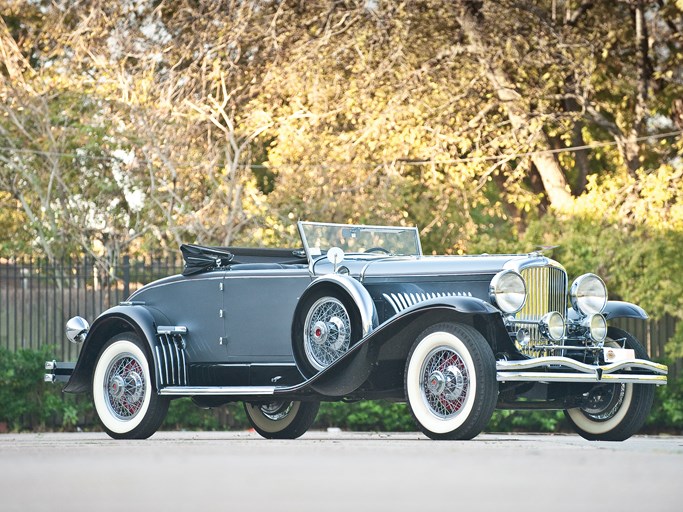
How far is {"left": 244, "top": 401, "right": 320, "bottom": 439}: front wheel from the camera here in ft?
38.2

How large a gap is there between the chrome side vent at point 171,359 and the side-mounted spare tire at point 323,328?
1.47 metres

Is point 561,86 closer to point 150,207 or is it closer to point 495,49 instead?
point 495,49

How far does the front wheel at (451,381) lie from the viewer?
8648 mm

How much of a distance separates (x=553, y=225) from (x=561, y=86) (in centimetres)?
440

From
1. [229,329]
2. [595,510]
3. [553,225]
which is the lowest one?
[595,510]

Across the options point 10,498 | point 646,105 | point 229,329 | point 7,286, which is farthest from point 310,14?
point 10,498

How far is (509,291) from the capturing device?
9.28 meters

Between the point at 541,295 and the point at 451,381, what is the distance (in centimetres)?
129

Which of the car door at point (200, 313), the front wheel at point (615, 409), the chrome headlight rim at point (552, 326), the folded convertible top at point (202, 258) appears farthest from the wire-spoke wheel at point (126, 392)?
A: the front wheel at point (615, 409)

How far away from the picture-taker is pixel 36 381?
53.1 ft

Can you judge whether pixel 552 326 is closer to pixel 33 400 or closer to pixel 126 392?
pixel 126 392

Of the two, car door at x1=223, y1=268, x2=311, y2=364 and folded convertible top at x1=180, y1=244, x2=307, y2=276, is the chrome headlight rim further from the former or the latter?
folded convertible top at x1=180, y1=244, x2=307, y2=276

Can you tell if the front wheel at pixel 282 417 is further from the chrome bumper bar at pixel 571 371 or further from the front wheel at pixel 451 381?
the chrome bumper bar at pixel 571 371

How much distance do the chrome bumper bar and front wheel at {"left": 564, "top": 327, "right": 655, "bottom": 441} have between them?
38 centimetres
